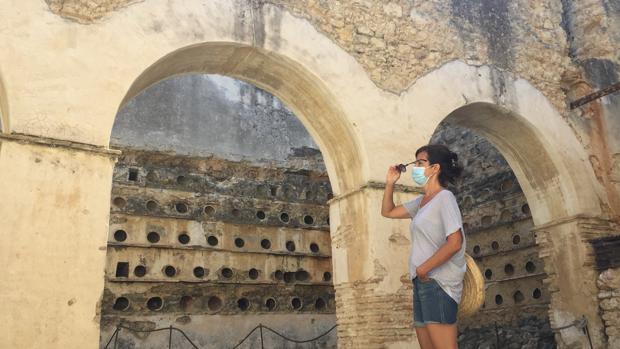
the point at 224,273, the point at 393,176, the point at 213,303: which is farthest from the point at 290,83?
the point at 213,303

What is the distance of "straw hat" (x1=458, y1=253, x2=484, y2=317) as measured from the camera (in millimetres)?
3348

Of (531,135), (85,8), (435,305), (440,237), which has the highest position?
(85,8)

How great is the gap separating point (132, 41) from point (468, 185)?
718 centimetres

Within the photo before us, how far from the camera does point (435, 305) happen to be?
3.15 metres

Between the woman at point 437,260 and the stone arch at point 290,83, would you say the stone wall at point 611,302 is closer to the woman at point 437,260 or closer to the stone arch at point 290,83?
the stone arch at point 290,83

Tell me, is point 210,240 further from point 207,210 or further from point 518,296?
point 518,296

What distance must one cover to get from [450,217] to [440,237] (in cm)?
15

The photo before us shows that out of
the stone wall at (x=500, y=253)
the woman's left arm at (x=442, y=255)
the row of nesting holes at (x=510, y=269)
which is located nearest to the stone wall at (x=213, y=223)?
the stone wall at (x=500, y=253)

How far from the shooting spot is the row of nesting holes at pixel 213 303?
848cm

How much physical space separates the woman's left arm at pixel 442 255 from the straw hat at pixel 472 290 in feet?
0.82

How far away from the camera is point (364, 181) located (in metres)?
5.85

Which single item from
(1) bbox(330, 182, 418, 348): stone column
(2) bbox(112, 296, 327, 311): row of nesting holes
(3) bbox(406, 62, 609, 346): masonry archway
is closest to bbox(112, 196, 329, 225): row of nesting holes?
(2) bbox(112, 296, 327, 311): row of nesting holes

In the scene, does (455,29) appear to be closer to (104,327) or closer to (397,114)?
(397,114)

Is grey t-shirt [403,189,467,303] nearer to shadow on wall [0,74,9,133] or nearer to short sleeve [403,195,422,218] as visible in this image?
short sleeve [403,195,422,218]
